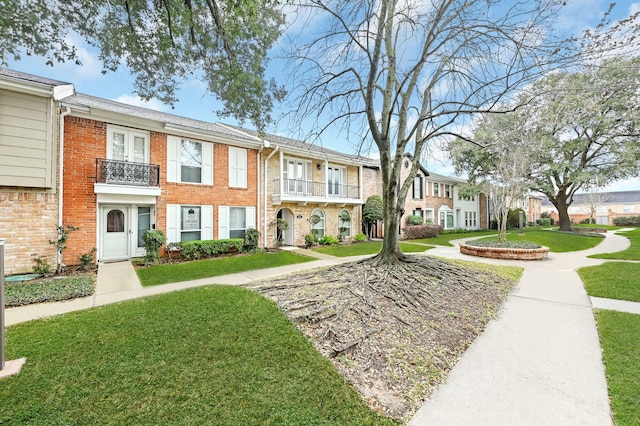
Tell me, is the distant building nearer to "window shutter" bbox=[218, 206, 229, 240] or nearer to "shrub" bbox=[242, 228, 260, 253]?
"shrub" bbox=[242, 228, 260, 253]

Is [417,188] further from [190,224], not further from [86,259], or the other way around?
[86,259]

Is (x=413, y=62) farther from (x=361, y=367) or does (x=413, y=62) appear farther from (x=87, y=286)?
(x=87, y=286)

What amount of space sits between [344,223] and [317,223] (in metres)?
2.40

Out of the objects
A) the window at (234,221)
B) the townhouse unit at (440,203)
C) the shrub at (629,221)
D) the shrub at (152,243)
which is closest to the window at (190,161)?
the window at (234,221)

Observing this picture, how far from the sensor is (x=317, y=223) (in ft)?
50.5

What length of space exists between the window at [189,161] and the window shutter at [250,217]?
7.10 feet

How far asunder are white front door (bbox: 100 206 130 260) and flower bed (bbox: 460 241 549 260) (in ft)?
46.4

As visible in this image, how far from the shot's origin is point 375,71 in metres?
6.39

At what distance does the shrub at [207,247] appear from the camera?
10.3m

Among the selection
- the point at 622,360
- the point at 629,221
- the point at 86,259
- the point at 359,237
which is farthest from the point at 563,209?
the point at 86,259

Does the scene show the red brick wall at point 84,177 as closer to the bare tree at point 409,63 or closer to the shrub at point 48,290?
the shrub at point 48,290

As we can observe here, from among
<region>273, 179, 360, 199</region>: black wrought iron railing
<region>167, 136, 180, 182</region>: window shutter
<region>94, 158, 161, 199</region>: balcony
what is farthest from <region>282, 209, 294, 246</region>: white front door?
<region>94, 158, 161, 199</region>: balcony

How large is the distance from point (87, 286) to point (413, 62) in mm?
9784

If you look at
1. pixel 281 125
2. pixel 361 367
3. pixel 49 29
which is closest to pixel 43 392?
pixel 361 367
